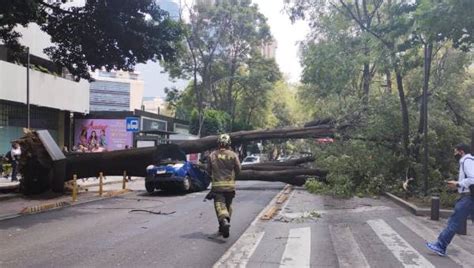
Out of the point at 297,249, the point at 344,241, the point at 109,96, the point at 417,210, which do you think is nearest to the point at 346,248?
the point at 344,241

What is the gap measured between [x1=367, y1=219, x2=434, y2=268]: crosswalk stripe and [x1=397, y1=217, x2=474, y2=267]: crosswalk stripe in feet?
1.50

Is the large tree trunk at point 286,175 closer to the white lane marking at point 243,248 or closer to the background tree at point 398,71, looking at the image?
the background tree at point 398,71

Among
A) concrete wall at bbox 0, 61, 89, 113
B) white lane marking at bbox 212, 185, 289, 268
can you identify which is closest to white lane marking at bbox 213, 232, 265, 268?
white lane marking at bbox 212, 185, 289, 268

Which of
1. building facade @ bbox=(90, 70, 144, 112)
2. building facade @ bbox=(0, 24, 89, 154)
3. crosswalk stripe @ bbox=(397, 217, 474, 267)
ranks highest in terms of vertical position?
building facade @ bbox=(90, 70, 144, 112)

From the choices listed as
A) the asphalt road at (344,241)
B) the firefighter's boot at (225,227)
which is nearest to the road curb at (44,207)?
the firefighter's boot at (225,227)

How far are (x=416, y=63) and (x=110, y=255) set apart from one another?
14284 millimetres

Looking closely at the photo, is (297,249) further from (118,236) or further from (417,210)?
(417,210)

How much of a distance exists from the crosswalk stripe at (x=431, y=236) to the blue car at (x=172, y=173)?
8.29m

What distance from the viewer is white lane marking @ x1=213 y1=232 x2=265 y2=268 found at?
23.8ft

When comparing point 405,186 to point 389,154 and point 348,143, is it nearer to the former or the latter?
point 389,154

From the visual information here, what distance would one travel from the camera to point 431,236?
Result: 32.4ft

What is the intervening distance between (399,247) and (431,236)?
1.55 m

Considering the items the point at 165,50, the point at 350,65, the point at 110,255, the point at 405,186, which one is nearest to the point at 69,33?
the point at 165,50

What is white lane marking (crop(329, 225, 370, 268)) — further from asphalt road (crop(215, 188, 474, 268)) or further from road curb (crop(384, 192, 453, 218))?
road curb (crop(384, 192, 453, 218))
